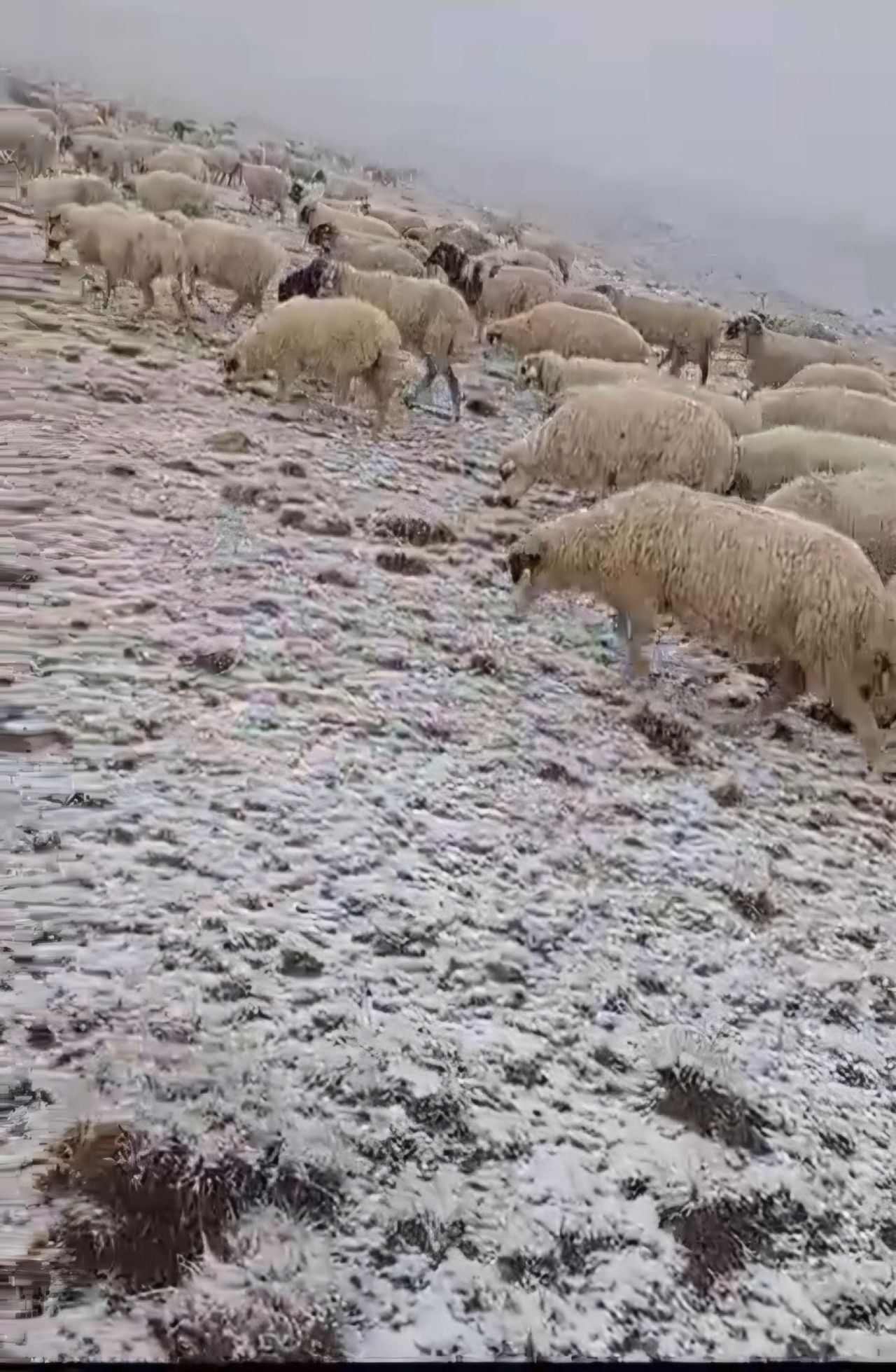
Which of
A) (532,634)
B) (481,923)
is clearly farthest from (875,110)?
(481,923)

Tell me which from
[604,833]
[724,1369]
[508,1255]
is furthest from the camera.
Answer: [604,833]

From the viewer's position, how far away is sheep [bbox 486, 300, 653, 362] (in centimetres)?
593

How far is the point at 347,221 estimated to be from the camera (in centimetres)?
774

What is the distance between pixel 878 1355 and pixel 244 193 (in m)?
8.73

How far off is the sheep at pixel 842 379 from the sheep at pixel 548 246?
263 cm

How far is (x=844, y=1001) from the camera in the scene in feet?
7.78

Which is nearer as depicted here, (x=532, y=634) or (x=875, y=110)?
(x=532, y=634)

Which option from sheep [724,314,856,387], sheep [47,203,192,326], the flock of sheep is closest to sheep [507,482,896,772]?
the flock of sheep

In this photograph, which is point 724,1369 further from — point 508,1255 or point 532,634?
point 532,634

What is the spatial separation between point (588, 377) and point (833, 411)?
1.26 meters

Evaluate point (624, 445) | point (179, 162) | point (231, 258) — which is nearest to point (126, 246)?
point (231, 258)

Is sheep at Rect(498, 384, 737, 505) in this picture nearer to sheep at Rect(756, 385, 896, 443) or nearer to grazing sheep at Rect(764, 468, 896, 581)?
grazing sheep at Rect(764, 468, 896, 581)

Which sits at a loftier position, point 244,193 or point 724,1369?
point 244,193

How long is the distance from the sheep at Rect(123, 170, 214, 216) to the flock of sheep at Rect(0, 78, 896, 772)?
0.01 metres
